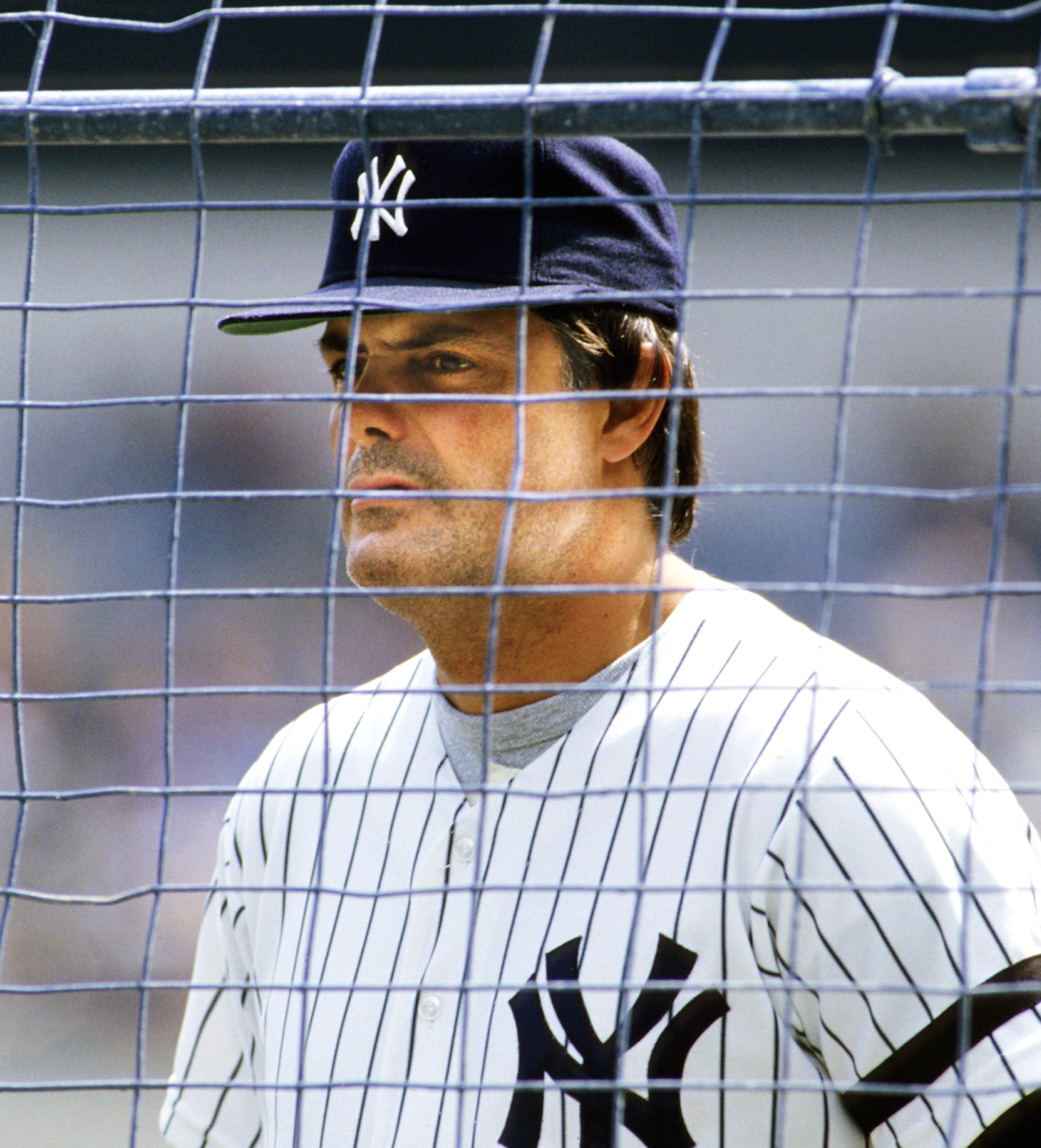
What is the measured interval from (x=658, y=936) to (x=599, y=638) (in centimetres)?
31

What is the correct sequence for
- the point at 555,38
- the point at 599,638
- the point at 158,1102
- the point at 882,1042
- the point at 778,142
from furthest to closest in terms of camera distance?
the point at 778,142 < the point at 555,38 < the point at 158,1102 < the point at 599,638 < the point at 882,1042

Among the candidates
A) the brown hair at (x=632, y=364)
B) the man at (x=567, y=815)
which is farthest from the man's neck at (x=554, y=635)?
the brown hair at (x=632, y=364)

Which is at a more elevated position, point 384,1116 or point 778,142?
point 778,142

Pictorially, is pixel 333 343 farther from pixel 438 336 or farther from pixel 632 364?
pixel 632 364

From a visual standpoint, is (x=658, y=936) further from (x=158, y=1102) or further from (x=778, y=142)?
(x=778, y=142)

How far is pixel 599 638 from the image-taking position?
1.20 meters

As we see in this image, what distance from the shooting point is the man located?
0.89 m

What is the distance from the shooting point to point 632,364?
4.40 ft

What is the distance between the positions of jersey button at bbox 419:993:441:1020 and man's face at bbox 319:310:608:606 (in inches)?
13.8

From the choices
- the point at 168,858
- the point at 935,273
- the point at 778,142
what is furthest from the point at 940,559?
the point at 168,858

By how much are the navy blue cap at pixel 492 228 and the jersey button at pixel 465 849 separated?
0.48m

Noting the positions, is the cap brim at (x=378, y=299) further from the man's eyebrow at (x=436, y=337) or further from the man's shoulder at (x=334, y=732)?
the man's shoulder at (x=334, y=732)

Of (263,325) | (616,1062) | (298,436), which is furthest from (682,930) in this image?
(298,436)

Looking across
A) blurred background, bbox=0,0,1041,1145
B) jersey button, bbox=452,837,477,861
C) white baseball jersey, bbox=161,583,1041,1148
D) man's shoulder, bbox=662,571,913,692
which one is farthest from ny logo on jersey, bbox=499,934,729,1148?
blurred background, bbox=0,0,1041,1145
